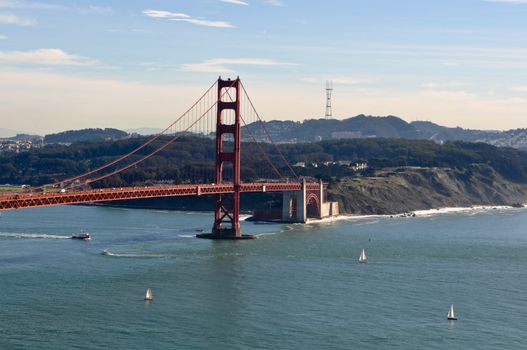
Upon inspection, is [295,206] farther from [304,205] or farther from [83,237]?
[83,237]

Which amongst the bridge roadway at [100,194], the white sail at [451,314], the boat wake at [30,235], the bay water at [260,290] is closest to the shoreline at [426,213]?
the bridge roadway at [100,194]

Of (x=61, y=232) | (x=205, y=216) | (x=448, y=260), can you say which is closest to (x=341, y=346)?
(x=448, y=260)

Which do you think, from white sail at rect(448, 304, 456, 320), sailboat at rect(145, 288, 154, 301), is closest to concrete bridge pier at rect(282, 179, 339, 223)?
sailboat at rect(145, 288, 154, 301)

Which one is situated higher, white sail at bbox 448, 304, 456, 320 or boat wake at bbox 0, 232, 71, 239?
boat wake at bbox 0, 232, 71, 239

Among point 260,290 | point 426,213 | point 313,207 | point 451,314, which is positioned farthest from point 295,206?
point 451,314

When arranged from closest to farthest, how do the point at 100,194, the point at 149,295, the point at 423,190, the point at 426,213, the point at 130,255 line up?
1. the point at 149,295
2. the point at 100,194
3. the point at 130,255
4. the point at 426,213
5. the point at 423,190

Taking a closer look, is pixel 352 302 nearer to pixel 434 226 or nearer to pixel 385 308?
pixel 385 308

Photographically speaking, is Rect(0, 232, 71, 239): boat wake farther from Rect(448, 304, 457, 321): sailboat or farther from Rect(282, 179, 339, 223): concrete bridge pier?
Rect(448, 304, 457, 321): sailboat

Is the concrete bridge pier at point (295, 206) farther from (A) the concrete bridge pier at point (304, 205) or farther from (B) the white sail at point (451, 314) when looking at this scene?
(B) the white sail at point (451, 314)
